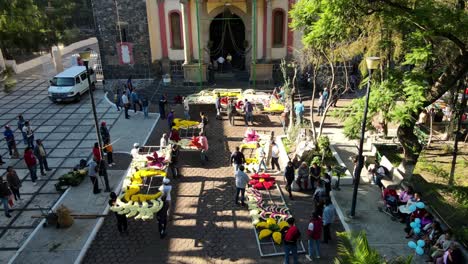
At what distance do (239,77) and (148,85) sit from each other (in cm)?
619

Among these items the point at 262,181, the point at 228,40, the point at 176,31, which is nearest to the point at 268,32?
the point at 228,40

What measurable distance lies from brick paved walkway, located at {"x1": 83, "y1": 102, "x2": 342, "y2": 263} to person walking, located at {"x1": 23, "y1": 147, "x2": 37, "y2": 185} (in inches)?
157

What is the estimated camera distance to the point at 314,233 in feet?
31.8

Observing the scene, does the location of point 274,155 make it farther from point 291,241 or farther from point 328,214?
point 291,241

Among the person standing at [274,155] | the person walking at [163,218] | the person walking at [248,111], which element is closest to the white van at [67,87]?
the person walking at [248,111]

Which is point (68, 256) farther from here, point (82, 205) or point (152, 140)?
point (152, 140)

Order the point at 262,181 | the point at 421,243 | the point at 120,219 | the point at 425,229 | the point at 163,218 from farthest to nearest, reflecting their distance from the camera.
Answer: the point at 262,181
the point at 120,219
the point at 163,218
the point at 425,229
the point at 421,243

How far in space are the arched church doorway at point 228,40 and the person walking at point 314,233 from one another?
1929cm

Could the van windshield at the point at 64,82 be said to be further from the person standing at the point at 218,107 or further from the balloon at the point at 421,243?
the balloon at the point at 421,243

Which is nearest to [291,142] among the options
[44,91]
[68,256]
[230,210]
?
[230,210]

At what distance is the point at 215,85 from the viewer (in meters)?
25.7

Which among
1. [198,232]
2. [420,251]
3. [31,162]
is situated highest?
[31,162]

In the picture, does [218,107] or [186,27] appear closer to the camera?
[218,107]

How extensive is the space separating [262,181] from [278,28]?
15.1 meters
